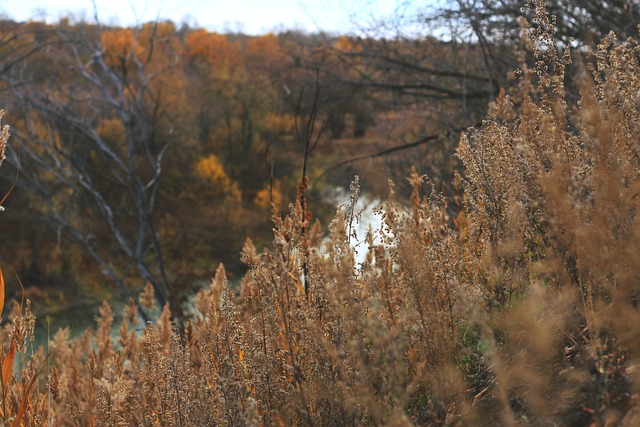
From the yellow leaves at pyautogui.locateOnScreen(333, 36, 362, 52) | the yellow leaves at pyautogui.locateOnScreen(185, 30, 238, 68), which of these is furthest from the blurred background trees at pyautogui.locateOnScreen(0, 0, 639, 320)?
the yellow leaves at pyautogui.locateOnScreen(185, 30, 238, 68)

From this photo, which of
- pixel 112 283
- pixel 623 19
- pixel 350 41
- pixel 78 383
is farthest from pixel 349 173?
pixel 112 283

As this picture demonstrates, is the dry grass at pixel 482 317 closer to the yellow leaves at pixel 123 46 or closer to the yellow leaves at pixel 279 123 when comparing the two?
the yellow leaves at pixel 123 46

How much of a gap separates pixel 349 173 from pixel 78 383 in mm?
7168

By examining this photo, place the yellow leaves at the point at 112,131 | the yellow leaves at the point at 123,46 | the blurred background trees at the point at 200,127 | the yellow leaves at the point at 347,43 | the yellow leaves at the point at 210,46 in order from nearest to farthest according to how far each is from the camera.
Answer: the blurred background trees at the point at 200,127
the yellow leaves at the point at 347,43
the yellow leaves at the point at 123,46
the yellow leaves at the point at 112,131
the yellow leaves at the point at 210,46

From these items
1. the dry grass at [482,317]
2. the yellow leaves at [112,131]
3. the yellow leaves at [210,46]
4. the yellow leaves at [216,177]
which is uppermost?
the yellow leaves at [210,46]

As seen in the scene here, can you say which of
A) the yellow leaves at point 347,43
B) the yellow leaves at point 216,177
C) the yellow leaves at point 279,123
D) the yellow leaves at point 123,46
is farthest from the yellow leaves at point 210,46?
the yellow leaves at point 347,43

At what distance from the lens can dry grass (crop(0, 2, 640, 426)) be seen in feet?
5.15

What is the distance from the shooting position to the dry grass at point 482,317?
1.57 meters

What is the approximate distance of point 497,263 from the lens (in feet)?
6.91

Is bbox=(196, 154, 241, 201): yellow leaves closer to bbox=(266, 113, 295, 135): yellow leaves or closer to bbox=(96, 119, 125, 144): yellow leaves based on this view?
bbox=(96, 119, 125, 144): yellow leaves

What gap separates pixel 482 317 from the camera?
205 cm

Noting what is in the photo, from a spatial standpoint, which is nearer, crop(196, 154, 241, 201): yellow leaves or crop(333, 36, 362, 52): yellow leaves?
crop(333, 36, 362, 52): yellow leaves

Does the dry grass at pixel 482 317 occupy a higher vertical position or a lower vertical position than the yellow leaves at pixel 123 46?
lower

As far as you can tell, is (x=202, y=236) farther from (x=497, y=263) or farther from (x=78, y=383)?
(x=497, y=263)
